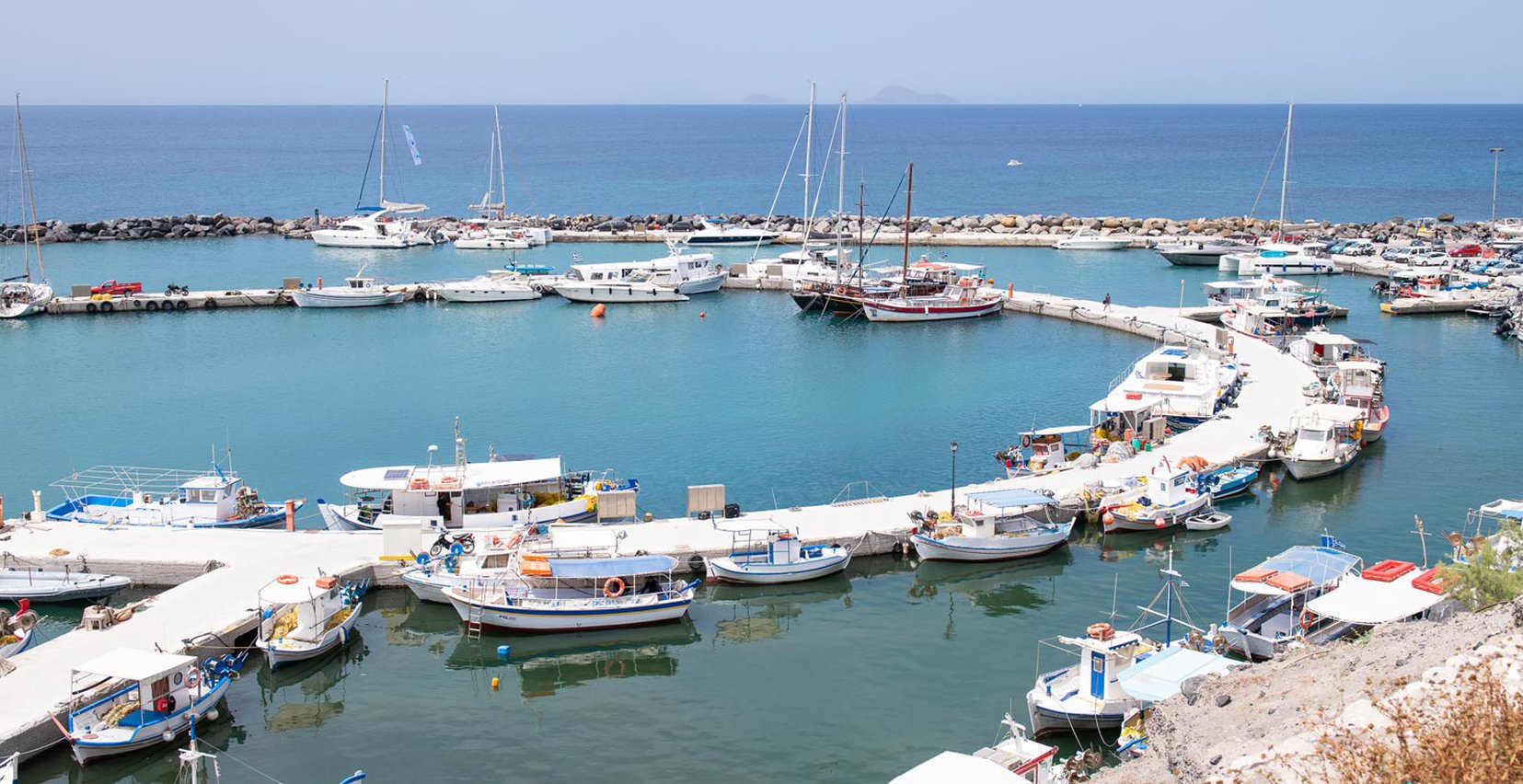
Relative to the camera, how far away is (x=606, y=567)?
33.6 meters

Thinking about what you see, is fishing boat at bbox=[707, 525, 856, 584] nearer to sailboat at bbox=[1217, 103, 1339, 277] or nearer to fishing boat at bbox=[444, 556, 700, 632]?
fishing boat at bbox=[444, 556, 700, 632]

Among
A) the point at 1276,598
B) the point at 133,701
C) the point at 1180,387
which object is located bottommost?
the point at 133,701

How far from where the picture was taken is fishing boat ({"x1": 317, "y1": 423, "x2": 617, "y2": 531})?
39.0m

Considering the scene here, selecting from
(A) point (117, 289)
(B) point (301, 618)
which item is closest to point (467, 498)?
(B) point (301, 618)

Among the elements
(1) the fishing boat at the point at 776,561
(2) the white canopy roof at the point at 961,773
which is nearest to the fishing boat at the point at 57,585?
(1) the fishing boat at the point at 776,561

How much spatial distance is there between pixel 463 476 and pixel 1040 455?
19724mm

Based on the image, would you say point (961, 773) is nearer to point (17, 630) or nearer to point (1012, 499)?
point (1012, 499)

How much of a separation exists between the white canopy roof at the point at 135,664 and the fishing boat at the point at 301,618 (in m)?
2.90

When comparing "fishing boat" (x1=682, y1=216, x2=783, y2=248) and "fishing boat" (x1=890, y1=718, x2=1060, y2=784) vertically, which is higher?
"fishing boat" (x1=682, y1=216, x2=783, y2=248)

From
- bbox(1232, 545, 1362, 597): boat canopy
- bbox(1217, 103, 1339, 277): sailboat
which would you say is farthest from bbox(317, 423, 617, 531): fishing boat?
bbox(1217, 103, 1339, 277): sailboat

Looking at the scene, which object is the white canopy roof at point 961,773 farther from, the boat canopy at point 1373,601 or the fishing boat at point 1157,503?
the fishing boat at point 1157,503

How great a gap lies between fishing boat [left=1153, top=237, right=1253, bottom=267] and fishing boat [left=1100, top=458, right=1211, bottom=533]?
2202 inches

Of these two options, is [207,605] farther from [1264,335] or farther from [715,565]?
[1264,335]

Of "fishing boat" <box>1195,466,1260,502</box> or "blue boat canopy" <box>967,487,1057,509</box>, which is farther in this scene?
"fishing boat" <box>1195,466,1260,502</box>
